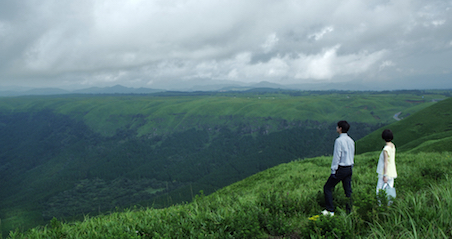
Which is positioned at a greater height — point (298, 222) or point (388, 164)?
point (388, 164)

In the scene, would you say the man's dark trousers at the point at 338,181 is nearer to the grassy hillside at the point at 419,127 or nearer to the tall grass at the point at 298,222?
the tall grass at the point at 298,222

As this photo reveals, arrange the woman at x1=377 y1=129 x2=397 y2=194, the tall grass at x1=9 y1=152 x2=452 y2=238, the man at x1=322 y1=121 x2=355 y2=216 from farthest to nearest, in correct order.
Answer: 1. the woman at x1=377 y1=129 x2=397 y2=194
2. the man at x1=322 y1=121 x2=355 y2=216
3. the tall grass at x1=9 y1=152 x2=452 y2=238

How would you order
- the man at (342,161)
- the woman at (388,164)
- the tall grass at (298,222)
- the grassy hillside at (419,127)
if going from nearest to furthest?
the tall grass at (298,222)
the man at (342,161)
the woman at (388,164)
the grassy hillside at (419,127)

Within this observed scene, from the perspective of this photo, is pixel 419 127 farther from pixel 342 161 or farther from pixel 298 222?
pixel 298 222

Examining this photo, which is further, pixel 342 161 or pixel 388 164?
pixel 388 164

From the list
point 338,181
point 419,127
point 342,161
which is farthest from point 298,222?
point 419,127

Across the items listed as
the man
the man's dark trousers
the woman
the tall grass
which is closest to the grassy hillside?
the woman

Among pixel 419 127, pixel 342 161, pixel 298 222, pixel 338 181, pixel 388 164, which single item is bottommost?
pixel 419 127

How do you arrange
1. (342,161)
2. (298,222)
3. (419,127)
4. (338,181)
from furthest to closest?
(419,127) < (338,181) < (342,161) < (298,222)

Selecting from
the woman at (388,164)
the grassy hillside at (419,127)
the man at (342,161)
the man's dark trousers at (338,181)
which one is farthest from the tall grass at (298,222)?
the grassy hillside at (419,127)

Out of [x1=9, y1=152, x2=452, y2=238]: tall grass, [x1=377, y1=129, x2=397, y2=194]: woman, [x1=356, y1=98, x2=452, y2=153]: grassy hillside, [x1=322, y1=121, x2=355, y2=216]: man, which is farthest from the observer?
[x1=356, y1=98, x2=452, y2=153]: grassy hillside

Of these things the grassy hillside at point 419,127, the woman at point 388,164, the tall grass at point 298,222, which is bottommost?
the grassy hillside at point 419,127

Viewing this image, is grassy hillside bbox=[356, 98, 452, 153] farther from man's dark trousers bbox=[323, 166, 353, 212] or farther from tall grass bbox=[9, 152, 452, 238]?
tall grass bbox=[9, 152, 452, 238]

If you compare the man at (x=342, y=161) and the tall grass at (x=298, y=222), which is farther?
the man at (x=342, y=161)
